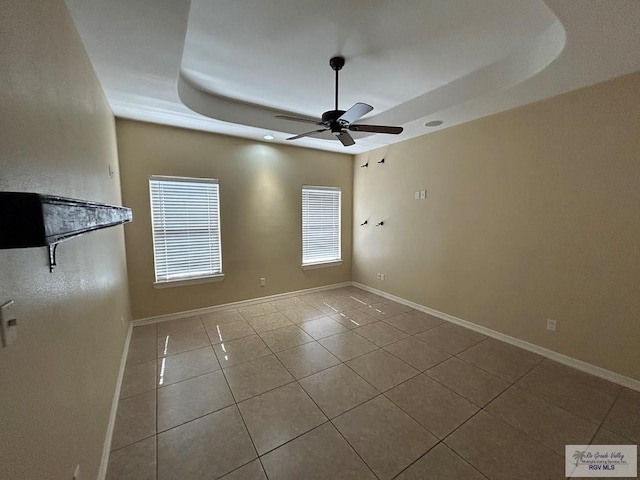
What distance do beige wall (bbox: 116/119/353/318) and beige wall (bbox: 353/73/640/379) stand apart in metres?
1.74

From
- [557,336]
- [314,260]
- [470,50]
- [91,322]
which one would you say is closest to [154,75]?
[91,322]

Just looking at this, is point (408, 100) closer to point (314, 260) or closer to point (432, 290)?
point (432, 290)

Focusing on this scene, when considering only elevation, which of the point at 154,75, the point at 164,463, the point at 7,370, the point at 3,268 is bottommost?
the point at 164,463

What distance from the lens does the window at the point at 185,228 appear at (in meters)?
3.52

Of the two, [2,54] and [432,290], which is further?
[432,290]

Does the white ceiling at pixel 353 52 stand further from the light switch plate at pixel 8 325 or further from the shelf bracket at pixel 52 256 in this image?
the light switch plate at pixel 8 325

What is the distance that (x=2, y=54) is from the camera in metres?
0.81

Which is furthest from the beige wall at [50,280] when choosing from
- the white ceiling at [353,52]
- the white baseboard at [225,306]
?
the white baseboard at [225,306]

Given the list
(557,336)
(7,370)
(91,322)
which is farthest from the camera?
(557,336)

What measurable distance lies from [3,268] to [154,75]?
2.15m

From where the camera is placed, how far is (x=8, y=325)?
733 mm

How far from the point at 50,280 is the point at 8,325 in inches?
15.4

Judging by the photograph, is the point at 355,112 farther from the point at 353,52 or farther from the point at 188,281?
the point at 188,281

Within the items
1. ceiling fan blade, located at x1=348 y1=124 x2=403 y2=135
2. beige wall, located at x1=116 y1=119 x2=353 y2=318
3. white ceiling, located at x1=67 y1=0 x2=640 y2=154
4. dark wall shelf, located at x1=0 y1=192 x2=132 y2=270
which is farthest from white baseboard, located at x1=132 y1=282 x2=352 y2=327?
dark wall shelf, located at x1=0 y1=192 x2=132 y2=270
